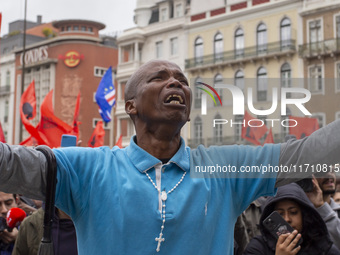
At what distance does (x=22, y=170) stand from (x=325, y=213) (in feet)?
10.8

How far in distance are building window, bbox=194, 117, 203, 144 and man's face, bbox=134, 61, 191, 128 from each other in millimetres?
118

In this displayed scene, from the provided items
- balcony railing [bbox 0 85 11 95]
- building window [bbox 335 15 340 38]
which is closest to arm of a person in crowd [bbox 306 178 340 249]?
building window [bbox 335 15 340 38]

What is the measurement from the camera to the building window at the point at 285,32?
30611 millimetres

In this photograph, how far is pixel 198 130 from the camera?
8.79 ft

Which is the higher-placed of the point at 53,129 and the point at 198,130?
the point at 53,129

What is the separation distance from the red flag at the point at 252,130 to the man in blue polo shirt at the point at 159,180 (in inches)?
4.9

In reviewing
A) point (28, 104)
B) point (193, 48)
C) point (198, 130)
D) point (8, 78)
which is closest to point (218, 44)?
point (193, 48)

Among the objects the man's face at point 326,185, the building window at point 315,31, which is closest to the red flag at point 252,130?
the man's face at point 326,185

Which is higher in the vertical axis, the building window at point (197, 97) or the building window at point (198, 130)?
the building window at point (197, 97)

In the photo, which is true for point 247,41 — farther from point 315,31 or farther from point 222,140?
point 222,140

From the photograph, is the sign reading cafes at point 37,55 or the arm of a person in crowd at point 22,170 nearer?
the arm of a person in crowd at point 22,170

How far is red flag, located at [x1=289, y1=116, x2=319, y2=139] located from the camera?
2.55 m

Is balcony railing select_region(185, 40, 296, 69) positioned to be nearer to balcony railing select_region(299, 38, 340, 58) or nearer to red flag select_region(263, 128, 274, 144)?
balcony railing select_region(299, 38, 340, 58)

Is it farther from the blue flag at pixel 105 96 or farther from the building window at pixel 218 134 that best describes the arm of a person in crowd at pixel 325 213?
the blue flag at pixel 105 96
